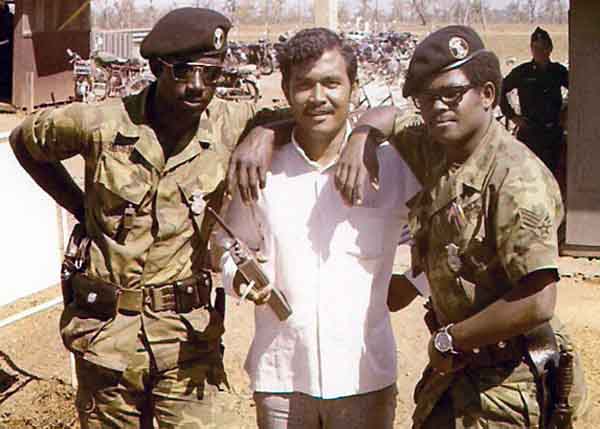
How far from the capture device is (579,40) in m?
8.34

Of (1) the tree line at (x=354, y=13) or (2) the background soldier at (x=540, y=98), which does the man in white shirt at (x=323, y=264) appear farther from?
(1) the tree line at (x=354, y=13)

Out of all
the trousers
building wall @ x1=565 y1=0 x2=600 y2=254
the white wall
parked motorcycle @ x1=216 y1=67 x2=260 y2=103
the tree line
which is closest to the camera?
the trousers

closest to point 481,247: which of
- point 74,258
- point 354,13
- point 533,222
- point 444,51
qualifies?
point 533,222

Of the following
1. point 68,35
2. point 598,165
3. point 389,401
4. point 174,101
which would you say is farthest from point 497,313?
point 68,35

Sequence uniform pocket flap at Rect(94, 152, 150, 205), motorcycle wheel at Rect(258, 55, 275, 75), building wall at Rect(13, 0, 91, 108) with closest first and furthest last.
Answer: uniform pocket flap at Rect(94, 152, 150, 205) < building wall at Rect(13, 0, 91, 108) < motorcycle wheel at Rect(258, 55, 275, 75)

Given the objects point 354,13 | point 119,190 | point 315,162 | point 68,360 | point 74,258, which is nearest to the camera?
point 315,162

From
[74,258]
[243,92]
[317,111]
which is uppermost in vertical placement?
[317,111]

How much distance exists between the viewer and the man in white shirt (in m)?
2.90

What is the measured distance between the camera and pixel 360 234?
9.65 feet

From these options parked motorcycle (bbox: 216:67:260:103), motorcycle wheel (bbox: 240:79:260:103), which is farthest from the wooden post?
motorcycle wheel (bbox: 240:79:260:103)

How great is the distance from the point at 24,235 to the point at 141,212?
2.81 m

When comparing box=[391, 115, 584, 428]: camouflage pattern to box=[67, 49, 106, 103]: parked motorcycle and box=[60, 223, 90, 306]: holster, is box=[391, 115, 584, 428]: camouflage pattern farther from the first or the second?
box=[67, 49, 106, 103]: parked motorcycle

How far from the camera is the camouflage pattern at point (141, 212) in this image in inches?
124

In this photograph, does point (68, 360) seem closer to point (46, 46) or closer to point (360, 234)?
point (360, 234)
